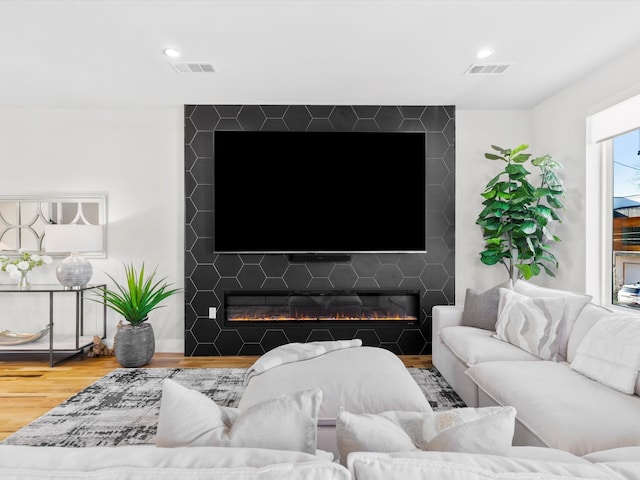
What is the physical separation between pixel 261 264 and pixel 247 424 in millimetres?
3242

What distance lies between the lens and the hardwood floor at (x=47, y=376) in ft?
9.15

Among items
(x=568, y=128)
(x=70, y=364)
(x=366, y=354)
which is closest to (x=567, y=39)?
(x=568, y=128)

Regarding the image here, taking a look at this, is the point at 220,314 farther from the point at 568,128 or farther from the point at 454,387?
the point at 568,128

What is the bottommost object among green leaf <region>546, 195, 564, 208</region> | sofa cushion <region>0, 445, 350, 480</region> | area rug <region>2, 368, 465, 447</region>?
area rug <region>2, 368, 465, 447</region>

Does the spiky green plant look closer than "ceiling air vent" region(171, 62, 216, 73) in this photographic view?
No

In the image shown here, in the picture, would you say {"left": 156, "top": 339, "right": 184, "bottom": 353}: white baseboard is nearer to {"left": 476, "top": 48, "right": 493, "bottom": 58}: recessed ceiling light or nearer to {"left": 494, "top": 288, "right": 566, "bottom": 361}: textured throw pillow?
{"left": 494, "top": 288, "right": 566, "bottom": 361}: textured throw pillow

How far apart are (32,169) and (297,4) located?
133 inches

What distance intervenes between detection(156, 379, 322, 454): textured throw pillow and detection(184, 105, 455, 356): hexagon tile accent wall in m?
3.12

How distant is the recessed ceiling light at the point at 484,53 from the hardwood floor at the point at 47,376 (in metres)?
2.57

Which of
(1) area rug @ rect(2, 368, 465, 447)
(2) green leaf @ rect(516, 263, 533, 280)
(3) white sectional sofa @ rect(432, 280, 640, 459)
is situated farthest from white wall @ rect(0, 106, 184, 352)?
(2) green leaf @ rect(516, 263, 533, 280)

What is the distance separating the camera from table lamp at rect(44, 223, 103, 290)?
372 cm

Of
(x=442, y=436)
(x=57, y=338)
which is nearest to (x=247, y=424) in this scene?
(x=442, y=436)

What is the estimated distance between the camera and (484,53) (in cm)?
297

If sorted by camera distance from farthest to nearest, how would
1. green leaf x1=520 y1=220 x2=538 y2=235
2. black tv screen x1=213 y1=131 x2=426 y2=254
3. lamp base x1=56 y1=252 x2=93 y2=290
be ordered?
black tv screen x1=213 y1=131 x2=426 y2=254 → lamp base x1=56 y1=252 x2=93 y2=290 → green leaf x1=520 y1=220 x2=538 y2=235
